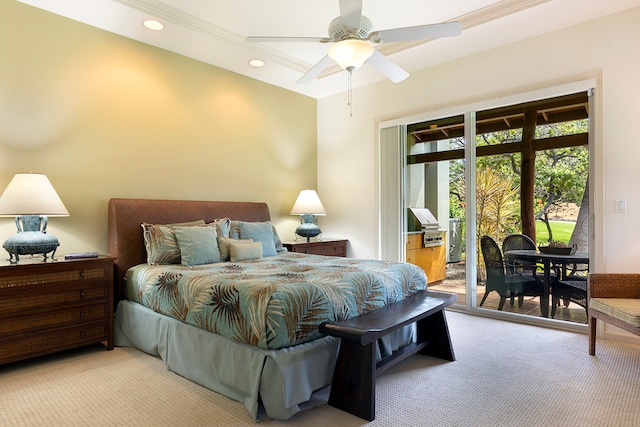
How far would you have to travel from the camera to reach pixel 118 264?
3.48 metres

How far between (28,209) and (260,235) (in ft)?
6.73

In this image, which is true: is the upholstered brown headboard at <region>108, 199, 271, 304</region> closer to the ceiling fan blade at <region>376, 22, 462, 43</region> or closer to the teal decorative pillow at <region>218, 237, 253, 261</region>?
the teal decorative pillow at <region>218, 237, 253, 261</region>

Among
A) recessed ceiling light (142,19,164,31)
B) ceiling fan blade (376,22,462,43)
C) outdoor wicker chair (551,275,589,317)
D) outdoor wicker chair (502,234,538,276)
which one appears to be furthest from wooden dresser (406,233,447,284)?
recessed ceiling light (142,19,164,31)

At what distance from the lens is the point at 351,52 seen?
2.68m

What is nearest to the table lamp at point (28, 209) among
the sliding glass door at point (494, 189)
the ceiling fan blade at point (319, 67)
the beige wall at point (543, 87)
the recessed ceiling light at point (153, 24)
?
the recessed ceiling light at point (153, 24)

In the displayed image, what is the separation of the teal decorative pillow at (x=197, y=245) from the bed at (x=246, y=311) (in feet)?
0.08

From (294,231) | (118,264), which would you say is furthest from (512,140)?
(118,264)

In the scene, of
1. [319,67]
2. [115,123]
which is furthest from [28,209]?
[319,67]

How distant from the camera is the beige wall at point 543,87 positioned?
3244 mm

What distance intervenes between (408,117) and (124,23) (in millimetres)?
3284

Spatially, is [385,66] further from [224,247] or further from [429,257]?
[429,257]

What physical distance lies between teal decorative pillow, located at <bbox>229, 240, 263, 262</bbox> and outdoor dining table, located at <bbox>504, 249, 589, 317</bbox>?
277 cm

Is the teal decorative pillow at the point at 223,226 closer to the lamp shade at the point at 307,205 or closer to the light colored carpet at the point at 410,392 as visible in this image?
the lamp shade at the point at 307,205

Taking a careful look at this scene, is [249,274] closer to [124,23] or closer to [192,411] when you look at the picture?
[192,411]
